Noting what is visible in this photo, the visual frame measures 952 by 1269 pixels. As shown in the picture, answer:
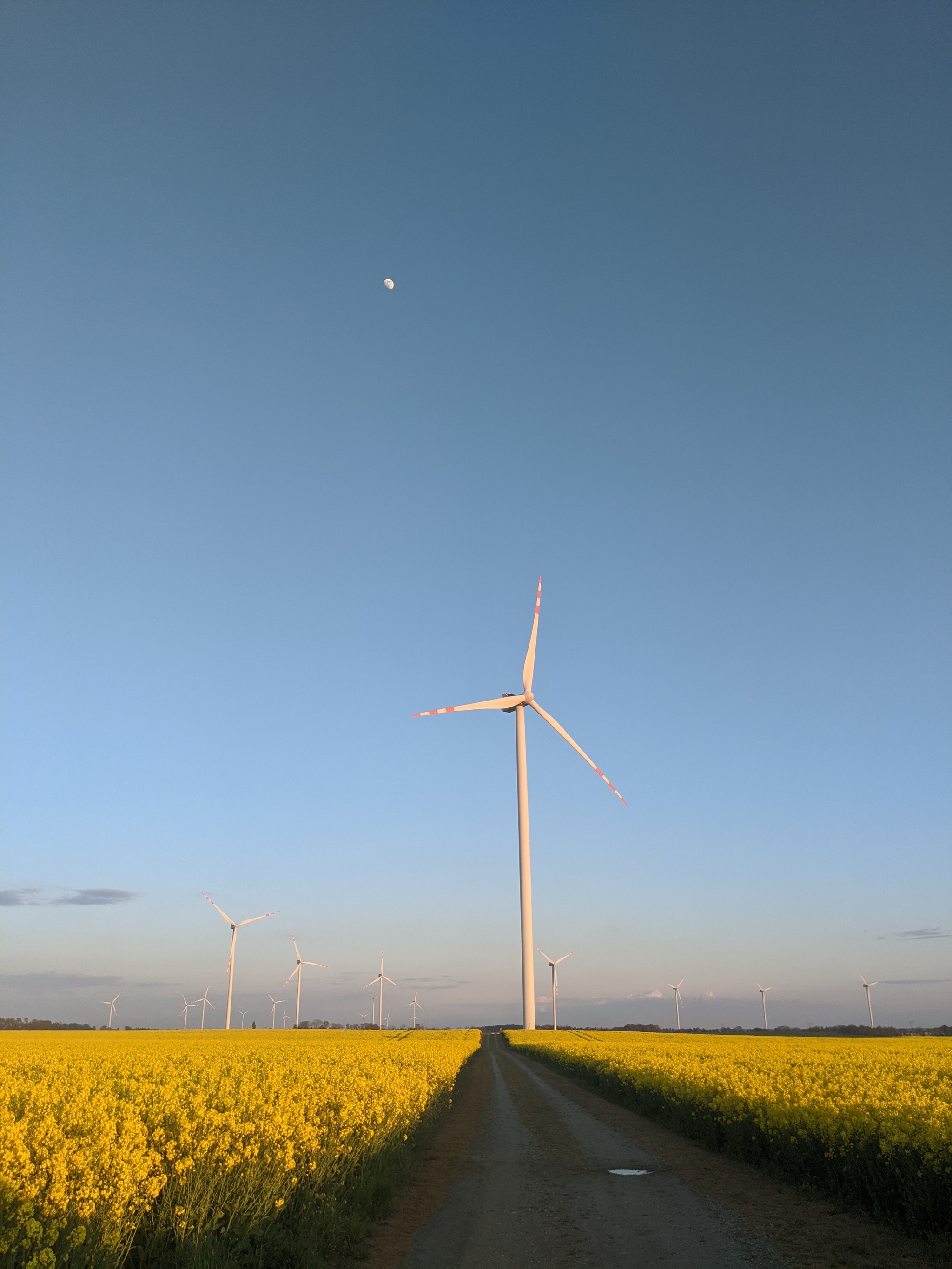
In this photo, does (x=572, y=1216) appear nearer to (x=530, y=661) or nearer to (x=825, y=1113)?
(x=825, y=1113)

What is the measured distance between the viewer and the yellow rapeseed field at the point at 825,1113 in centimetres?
1377

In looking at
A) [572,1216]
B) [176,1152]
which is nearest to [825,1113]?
[572,1216]

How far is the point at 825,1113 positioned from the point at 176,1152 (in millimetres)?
14128

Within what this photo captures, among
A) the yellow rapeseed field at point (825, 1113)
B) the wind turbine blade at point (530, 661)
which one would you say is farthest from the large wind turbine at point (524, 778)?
the yellow rapeseed field at point (825, 1113)

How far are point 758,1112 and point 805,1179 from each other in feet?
9.88

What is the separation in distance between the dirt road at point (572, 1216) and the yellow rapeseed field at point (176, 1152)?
1.99 meters

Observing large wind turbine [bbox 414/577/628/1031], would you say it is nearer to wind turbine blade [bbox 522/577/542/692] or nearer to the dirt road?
wind turbine blade [bbox 522/577/542/692]

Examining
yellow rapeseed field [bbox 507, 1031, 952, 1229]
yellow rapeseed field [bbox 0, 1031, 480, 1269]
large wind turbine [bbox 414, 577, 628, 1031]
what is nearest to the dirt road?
yellow rapeseed field [bbox 0, 1031, 480, 1269]

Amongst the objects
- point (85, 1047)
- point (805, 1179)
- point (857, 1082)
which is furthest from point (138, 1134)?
point (85, 1047)

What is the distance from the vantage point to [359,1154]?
49.8 ft

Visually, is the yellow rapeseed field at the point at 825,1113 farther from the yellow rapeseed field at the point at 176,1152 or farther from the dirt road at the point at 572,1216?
the yellow rapeseed field at the point at 176,1152

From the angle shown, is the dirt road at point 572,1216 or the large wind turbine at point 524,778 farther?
the large wind turbine at point 524,778

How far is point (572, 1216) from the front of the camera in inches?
571

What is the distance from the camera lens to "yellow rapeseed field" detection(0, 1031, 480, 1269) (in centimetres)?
815
